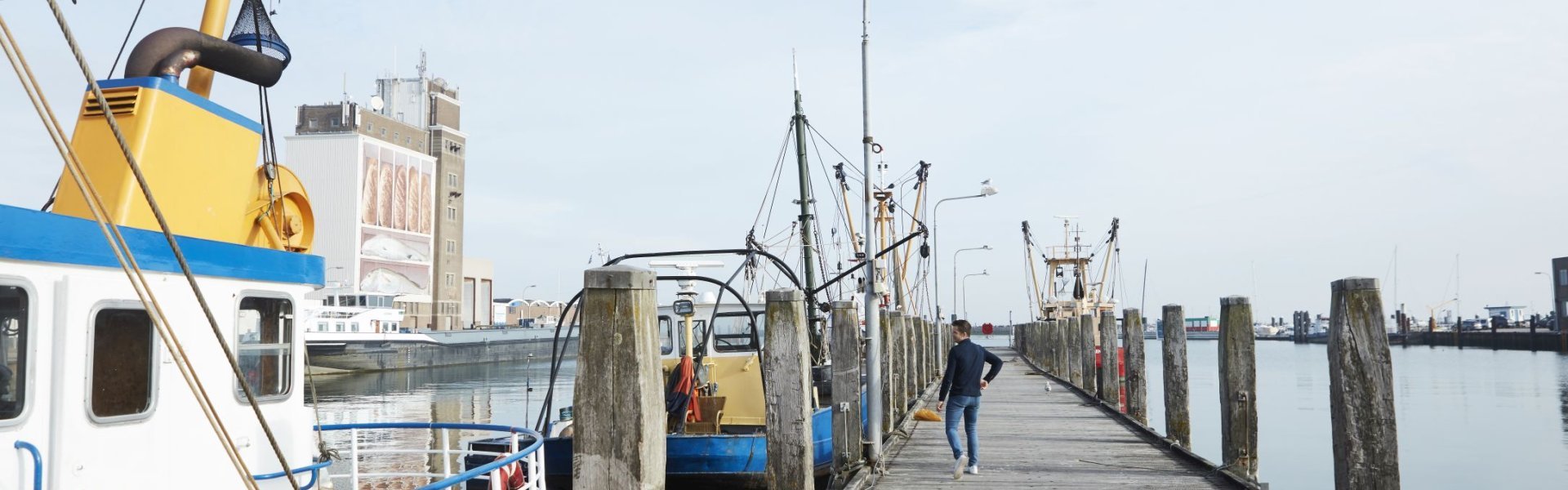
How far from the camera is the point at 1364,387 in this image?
315 inches

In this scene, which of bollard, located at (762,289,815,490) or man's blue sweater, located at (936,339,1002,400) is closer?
bollard, located at (762,289,815,490)

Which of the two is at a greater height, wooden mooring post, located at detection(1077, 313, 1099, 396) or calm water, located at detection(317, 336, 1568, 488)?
wooden mooring post, located at detection(1077, 313, 1099, 396)

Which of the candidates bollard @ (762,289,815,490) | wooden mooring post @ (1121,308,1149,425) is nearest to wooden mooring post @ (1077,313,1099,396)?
wooden mooring post @ (1121,308,1149,425)

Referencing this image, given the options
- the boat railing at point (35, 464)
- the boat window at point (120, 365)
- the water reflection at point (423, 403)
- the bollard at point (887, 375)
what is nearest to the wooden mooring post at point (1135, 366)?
the bollard at point (887, 375)

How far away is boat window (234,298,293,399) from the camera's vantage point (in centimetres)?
720

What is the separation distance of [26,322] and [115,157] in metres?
1.80

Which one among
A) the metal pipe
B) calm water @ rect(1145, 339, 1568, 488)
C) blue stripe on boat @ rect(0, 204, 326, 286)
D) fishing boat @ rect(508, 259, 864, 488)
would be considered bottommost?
calm water @ rect(1145, 339, 1568, 488)

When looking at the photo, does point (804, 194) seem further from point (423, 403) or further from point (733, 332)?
point (423, 403)

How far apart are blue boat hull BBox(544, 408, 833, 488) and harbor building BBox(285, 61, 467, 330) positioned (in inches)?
2464

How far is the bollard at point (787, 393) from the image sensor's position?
9844mm

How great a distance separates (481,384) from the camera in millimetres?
49219

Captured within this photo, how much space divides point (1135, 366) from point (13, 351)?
15845mm

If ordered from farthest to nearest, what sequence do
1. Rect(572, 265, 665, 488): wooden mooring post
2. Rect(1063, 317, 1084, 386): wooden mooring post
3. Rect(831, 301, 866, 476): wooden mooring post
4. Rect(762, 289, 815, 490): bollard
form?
Rect(1063, 317, 1084, 386): wooden mooring post, Rect(831, 301, 866, 476): wooden mooring post, Rect(762, 289, 815, 490): bollard, Rect(572, 265, 665, 488): wooden mooring post

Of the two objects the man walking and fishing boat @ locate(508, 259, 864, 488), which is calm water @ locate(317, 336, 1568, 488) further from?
the man walking
